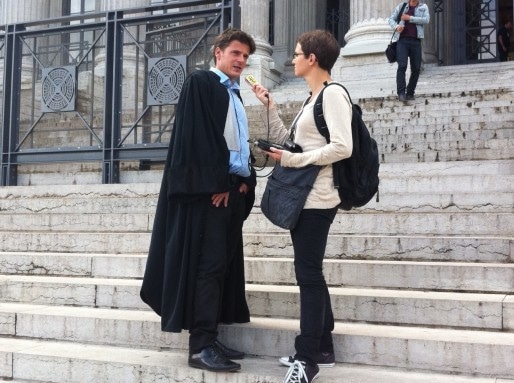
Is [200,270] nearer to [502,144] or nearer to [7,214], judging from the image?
[7,214]

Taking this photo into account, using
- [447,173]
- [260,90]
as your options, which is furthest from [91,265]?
[447,173]

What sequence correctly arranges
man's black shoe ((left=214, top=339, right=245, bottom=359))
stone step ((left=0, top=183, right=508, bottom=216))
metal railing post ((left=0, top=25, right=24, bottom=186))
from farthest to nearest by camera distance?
1. metal railing post ((left=0, top=25, right=24, bottom=186))
2. stone step ((left=0, top=183, right=508, bottom=216))
3. man's black shoe ((left=214, top=339, right=245, bottom=359))

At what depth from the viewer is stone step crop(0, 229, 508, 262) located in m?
4.53

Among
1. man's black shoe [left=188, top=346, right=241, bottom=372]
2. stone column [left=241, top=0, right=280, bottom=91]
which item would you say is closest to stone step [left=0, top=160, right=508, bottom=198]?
man's black shoe [left=188, top=346, right=241, bottom=372]

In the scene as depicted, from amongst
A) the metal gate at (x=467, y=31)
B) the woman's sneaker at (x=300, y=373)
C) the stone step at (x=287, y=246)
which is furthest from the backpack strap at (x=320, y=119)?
the metal gate at (x=467, y=31)

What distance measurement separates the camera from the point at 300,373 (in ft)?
10.4

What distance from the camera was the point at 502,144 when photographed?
6895mm

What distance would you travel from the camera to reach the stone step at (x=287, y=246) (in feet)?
14.9

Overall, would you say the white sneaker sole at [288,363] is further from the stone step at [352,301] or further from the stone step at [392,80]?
the stone step at [392,80]

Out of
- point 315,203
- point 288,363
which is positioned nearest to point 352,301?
point 288,363

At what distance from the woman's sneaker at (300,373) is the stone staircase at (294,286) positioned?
13 centimetres

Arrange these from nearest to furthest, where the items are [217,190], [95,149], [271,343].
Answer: [217,190] < [271,343] < [95,149]

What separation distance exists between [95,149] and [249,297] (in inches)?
157

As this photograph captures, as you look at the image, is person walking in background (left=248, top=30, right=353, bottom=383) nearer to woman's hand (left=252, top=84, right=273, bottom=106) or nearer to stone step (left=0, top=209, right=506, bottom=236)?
A: woman's hand (left=252, top=84, right=273, bottom=106)
